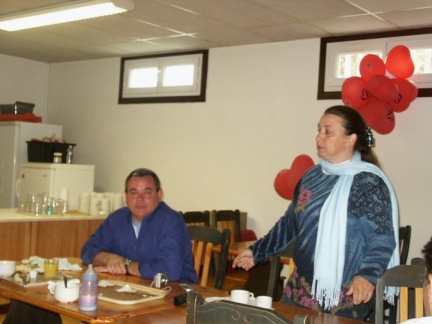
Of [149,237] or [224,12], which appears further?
[224,12]

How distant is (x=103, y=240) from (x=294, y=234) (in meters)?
1.06

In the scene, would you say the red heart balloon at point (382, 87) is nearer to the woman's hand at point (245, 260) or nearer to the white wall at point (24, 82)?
the woman's hand at point (245, 260)

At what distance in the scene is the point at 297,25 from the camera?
4.94m

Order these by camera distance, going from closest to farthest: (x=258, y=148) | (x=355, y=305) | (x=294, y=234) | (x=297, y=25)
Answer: (x=355, y=305), (x=294, y=234), (x=297, y=25), (x=258, y=148)

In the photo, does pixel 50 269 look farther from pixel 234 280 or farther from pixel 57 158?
pixel 57 158

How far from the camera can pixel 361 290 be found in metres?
2.31

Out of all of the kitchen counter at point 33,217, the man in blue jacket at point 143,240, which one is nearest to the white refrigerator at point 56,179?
the kitchen counter at point 33,217

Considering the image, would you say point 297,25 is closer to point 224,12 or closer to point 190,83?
point 224,12

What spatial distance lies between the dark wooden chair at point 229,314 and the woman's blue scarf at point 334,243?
39.5 inches

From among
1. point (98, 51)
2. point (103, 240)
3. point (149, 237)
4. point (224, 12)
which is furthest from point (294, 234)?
point (98, 51)

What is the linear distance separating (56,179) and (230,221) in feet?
6.45

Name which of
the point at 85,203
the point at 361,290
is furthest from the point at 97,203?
the point at 361,290

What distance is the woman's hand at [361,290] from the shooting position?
2311mm

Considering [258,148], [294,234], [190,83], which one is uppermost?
[190,83]
